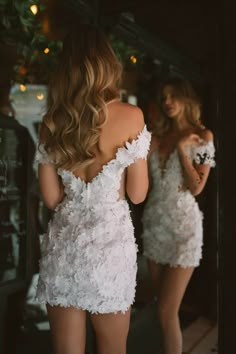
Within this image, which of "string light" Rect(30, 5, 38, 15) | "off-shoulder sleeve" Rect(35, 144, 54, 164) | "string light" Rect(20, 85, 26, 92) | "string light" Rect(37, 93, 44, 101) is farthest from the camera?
"string light" Rect(37, 93, 44, 101)

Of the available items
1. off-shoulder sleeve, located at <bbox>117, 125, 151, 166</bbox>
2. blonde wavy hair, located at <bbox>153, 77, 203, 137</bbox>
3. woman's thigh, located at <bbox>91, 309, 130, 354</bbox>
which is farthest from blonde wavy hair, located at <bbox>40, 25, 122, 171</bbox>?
blonde wavy hair, located at <bbox>153, 77, 203, 137</bbox>

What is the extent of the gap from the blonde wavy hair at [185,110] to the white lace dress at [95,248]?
74 cm

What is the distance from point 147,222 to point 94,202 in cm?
90

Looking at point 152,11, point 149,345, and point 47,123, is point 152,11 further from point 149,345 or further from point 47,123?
point 149,345

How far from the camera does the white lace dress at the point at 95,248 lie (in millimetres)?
1634

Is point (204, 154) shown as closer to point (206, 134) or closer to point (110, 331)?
point (206, 134)

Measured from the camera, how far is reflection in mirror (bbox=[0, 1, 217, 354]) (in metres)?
2.41

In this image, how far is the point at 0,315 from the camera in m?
2.54

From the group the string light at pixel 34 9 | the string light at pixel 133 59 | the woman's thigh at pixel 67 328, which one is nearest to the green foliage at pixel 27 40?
the string light at pixel 34 9

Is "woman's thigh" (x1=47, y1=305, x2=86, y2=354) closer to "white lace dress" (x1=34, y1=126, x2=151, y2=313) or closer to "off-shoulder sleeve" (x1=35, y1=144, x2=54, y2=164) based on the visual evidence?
"white lace dress" (x1=34, y1=126, x2=151, y2=313)

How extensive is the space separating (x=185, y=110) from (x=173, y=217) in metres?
0.62

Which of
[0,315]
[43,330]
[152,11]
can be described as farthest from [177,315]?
[152,11]

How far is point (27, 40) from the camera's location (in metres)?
2.59

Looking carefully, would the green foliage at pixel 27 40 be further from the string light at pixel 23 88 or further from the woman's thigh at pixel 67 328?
the woman's thigh at pixel 67 328
